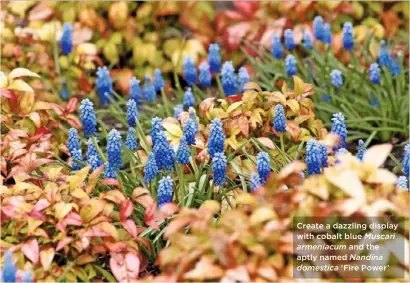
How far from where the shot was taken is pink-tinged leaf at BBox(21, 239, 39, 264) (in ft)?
10.5

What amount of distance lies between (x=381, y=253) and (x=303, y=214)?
0.28 meters

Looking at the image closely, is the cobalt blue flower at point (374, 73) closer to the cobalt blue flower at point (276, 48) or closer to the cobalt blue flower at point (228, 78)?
the cobalt blue flower at point (276, 48)

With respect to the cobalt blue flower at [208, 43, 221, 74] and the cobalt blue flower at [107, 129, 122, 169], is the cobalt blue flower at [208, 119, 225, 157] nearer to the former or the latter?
the cobalt blue flower at [107, 129, 122, 169]

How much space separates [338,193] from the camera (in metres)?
2.91

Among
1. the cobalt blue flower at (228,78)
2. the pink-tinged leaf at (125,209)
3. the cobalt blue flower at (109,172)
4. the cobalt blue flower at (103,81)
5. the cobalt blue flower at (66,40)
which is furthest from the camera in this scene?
the cobalt blue flower at (66,40)

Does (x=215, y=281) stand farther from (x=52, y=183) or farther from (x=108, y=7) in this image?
(x=108, y=7)

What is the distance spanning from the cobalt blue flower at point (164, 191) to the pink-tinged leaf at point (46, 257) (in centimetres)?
49

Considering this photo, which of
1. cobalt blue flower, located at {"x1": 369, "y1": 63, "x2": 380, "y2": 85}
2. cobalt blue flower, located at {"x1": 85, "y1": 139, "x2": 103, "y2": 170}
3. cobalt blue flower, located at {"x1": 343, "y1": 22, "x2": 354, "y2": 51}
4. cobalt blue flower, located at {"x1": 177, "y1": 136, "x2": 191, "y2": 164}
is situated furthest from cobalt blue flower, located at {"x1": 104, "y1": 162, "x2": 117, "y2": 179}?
cobalt blue flower, located at {"x1": 343, "y1": 22, "x2": 354, "y2": 51}

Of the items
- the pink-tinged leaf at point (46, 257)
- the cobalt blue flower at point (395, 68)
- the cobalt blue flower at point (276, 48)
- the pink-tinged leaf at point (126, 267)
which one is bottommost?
the pink-tinged leaf at point (126, 267)

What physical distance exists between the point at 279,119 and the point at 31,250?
49.4 inches

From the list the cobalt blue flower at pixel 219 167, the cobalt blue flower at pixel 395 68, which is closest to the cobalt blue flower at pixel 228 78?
the cobalt blue flower at pixel 395 68

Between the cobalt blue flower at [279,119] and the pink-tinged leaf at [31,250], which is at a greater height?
the cobalt blue flower at [279,119]

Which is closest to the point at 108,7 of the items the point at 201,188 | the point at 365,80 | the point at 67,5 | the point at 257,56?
the point at 67,5

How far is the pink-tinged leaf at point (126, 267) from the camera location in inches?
127
